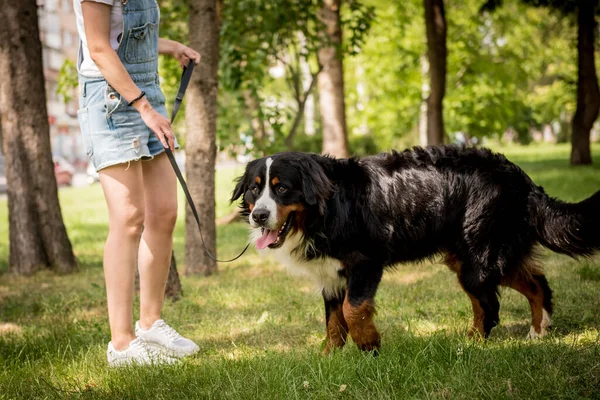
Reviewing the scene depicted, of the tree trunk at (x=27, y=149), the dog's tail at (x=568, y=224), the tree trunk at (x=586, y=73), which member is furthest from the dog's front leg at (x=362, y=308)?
the tree trunk at (x=586, y=73)

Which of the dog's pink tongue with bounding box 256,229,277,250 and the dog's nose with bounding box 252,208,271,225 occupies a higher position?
the dog's nose with bounding box 252,208,271,225

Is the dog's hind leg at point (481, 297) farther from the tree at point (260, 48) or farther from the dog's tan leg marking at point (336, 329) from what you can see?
the tree at point (260, 48)

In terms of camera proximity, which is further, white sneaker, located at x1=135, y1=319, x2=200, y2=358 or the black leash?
white sneaker, located at x1=135, y1=319, x2=200, y2=358

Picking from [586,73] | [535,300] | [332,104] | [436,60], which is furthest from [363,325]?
[586,73]

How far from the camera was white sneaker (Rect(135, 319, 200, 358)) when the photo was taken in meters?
3.96

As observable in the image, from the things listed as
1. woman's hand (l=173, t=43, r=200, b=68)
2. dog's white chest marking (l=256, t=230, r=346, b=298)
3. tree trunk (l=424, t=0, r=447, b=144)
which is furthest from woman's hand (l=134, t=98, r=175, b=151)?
tree trunk (l=424, t=0, r=447, b=144)

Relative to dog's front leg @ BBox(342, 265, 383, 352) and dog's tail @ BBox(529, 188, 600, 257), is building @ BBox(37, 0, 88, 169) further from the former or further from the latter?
dog's tail @ BBox(529, 188, 600, 257)

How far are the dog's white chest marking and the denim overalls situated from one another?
99cm

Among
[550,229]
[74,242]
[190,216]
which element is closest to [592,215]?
[550,229]

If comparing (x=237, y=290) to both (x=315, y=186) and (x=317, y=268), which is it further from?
(x=315, y=186)

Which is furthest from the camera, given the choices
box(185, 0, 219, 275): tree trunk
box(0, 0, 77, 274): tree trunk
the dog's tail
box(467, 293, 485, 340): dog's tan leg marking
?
box(0, 0, 77, 274): tree trunk

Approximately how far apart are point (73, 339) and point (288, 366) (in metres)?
1.88

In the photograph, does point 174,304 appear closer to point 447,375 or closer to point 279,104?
point 447,375

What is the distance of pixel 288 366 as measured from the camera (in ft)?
11.2
